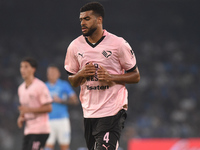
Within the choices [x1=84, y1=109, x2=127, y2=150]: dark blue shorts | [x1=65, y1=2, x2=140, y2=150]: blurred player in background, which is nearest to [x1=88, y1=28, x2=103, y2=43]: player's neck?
[x1=65, y1=2, x2=140, y2=150]: blurred player in background

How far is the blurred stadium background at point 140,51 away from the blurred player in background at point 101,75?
8.80m

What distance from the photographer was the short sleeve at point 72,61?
14.2 feet

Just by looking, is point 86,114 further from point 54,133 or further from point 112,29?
point 112,29

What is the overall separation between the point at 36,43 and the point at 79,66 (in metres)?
13.7

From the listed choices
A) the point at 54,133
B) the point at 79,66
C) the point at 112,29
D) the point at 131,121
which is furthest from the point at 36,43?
the point at 79,66

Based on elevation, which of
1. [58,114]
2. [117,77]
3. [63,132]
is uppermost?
[117,77]

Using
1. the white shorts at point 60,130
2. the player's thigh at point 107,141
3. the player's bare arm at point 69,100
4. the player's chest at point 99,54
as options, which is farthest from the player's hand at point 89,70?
the white shorts at point 60,130

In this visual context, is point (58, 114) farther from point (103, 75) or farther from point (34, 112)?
point (103, 75)

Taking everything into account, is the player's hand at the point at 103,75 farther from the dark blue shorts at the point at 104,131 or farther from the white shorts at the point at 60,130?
the white shorts at the point at 60,130

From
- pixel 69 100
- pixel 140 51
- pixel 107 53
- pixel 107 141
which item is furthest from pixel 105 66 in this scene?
pixel 140 51

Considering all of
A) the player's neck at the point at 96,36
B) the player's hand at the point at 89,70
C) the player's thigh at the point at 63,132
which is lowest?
the player's thigh at the point at 63,132

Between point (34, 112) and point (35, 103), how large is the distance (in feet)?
0.56

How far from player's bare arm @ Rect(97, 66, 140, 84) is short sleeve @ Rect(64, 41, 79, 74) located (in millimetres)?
384

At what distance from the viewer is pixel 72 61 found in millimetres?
4355
